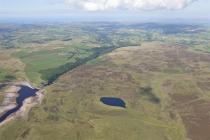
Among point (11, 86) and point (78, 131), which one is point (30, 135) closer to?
point (78, 131)

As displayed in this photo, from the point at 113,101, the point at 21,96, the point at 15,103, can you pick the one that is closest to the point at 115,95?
the point at 113,101

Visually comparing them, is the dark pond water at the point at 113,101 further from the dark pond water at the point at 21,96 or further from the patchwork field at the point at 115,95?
the dark pond water at the point at 21,96

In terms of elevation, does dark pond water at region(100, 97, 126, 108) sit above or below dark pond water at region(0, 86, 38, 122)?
above

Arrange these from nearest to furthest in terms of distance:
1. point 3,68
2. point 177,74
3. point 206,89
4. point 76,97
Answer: point 76,97
point 206,89
point 177,74
point 3,68

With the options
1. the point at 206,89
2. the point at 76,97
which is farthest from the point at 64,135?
the point at 206,89

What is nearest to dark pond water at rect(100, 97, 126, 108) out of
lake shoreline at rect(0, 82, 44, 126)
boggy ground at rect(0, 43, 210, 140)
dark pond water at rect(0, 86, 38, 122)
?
boggy ground at rect(0, 43, 210, 140)

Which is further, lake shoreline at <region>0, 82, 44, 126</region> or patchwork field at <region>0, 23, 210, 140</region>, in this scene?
lake shoreline at <region>0, 82, 44, 126</region>

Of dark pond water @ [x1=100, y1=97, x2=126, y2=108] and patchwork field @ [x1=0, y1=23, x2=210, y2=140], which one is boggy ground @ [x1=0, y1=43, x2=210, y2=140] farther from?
dark pond water @ [x1=100, y1=97, x2=126, y2=108]
